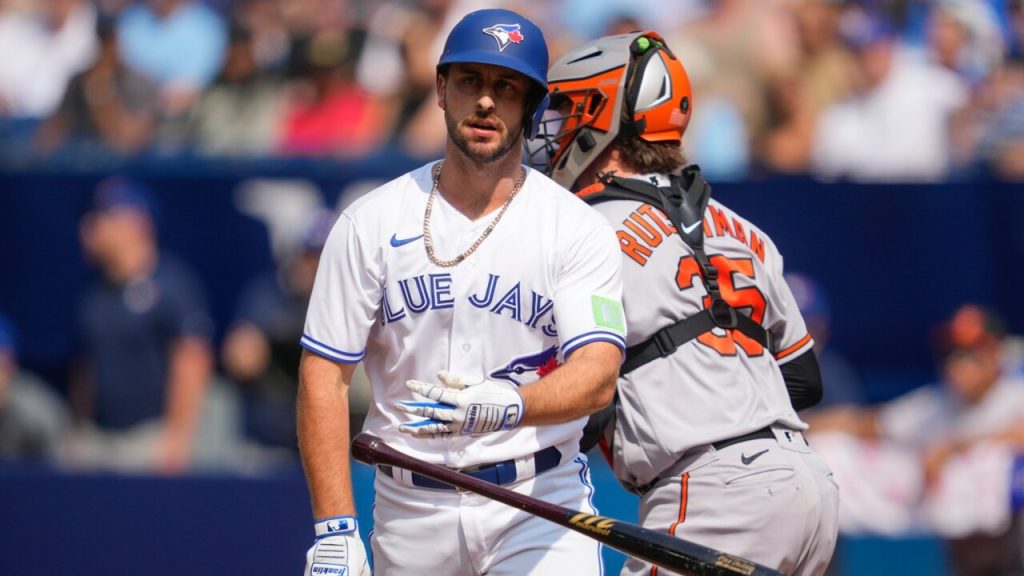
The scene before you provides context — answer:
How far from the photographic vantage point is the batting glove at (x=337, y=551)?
13.3 feet

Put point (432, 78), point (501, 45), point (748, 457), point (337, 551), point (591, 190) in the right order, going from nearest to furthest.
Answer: point (337, 551) → point (501, 45) → point (748, 457) → point (591, 190) → point (432, 78)

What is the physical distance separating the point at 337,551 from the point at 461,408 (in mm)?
539

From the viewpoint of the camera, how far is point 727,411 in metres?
4.66

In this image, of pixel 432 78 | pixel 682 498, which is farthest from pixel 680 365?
pixel 432 78

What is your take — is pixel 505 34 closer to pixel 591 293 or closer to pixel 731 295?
pixel 591 293

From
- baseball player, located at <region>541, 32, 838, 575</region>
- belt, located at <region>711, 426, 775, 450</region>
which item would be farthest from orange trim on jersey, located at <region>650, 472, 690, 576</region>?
belt, located at <region>711, 426, 775, 450</region>

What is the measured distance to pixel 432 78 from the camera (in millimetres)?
10266

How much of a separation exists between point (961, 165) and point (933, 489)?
2.33 metres

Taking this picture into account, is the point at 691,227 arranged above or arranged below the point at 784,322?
above

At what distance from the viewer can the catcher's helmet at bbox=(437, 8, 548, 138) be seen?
4.21 meters

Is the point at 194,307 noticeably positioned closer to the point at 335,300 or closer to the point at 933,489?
the point at 933,489

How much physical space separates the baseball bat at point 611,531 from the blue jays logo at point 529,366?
0.34m

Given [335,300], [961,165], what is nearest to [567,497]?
[335,300]

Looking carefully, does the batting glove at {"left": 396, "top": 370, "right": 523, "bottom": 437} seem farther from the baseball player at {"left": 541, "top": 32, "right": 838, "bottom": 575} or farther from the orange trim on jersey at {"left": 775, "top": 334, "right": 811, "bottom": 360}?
the orange trim on jersey at {"left": 775, "top": 334, "right": 811, "bottom": 360}
